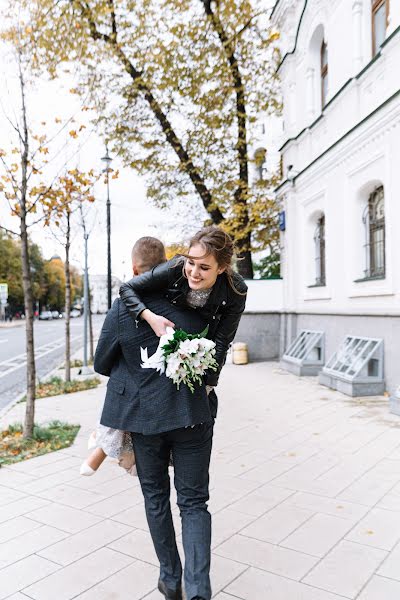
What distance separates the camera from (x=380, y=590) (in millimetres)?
2770

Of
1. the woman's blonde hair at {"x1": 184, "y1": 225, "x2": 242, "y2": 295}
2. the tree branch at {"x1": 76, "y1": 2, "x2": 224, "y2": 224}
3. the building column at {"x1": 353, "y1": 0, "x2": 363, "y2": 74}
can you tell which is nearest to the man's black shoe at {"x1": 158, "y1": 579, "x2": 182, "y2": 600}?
the woman's blonde hair at {"x1": 184, "y1": 225, "x2": 242, "y2": 295}

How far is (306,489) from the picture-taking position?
14.2 feet

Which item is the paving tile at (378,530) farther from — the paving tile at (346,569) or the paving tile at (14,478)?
the paving tile at (14,478)

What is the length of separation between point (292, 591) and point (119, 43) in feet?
47.3

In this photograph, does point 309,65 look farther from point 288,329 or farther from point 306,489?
point 306,489

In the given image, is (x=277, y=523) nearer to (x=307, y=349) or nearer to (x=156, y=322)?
(x=156, y=322)

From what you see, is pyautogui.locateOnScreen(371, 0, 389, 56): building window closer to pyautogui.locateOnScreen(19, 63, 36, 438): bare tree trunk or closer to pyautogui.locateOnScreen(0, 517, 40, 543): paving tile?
pyautogui.locateOnScreen(19, 63, 36, 438): bare tree trunk

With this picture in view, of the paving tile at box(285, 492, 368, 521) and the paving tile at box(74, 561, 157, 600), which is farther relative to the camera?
the paving tile at box(285, 492, 368, 521)

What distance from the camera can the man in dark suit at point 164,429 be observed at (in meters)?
2.41

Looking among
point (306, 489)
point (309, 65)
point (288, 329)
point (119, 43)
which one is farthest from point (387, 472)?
point (119, 43)

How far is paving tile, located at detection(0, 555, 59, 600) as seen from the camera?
2877 mm

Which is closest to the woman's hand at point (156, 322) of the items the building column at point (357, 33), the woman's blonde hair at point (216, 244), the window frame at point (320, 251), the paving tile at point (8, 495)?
the woman's blonde hair at point (216, 244)

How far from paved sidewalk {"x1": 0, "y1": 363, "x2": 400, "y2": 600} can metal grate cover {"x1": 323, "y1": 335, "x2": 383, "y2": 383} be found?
6.92ft

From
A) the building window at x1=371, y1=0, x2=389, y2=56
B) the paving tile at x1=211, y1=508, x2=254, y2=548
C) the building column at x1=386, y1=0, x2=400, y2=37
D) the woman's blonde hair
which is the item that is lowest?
the paving tile at x1=211, y1=508, x2=254, y2=548
